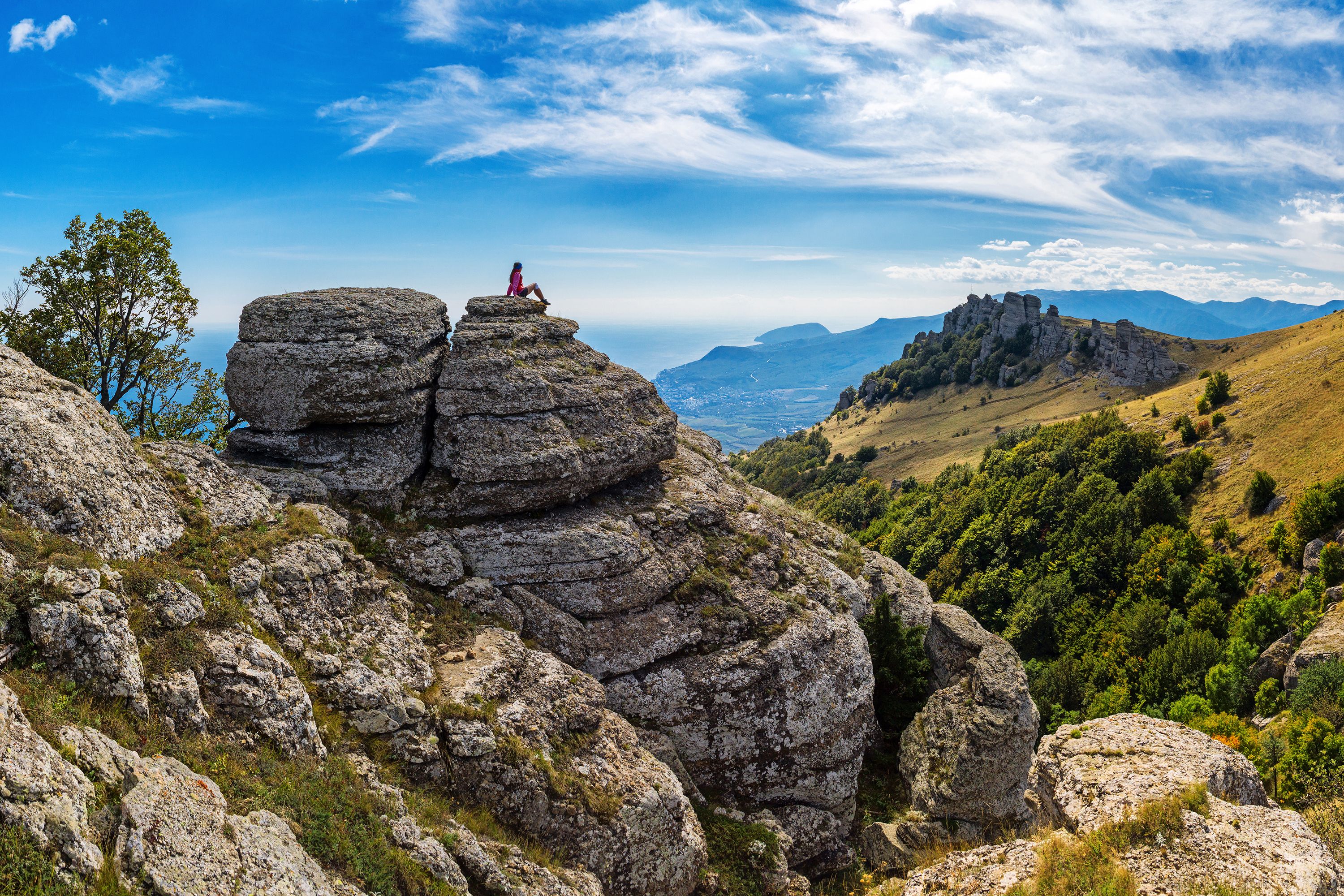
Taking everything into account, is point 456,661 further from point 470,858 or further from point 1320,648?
point 1320,648

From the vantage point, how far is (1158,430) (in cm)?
7575

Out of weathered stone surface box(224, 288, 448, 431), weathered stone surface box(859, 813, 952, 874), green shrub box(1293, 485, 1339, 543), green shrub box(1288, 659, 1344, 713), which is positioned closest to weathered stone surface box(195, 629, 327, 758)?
weathered stone surface box(224, 288, 448, 431)

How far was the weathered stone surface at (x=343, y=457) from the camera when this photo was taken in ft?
59.2

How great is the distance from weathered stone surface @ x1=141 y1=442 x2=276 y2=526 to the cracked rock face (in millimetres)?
4508

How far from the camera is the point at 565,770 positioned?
46.6ft

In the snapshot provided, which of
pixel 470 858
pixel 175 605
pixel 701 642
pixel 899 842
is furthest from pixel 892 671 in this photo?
pixel 175 605

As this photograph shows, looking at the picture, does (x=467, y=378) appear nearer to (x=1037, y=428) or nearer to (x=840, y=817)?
(x=840, y=817)

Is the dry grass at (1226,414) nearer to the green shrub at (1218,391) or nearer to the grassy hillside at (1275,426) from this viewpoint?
the grassy hillside at (1275,426)

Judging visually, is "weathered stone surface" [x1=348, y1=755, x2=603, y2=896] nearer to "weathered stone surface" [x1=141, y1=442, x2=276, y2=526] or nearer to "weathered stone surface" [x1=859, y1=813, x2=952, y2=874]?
"weathered stone surface" [x1=141, y1=442, x2=276, y2=526]

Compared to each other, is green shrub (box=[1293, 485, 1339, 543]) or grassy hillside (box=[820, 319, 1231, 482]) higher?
grassy hillside (box=[820, 319, 1231, 482])

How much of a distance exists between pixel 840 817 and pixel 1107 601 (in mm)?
53168

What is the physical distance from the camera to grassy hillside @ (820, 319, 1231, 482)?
109m

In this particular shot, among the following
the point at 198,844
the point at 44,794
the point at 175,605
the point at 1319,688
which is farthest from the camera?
the point at 1319,688

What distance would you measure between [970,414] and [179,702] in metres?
142
